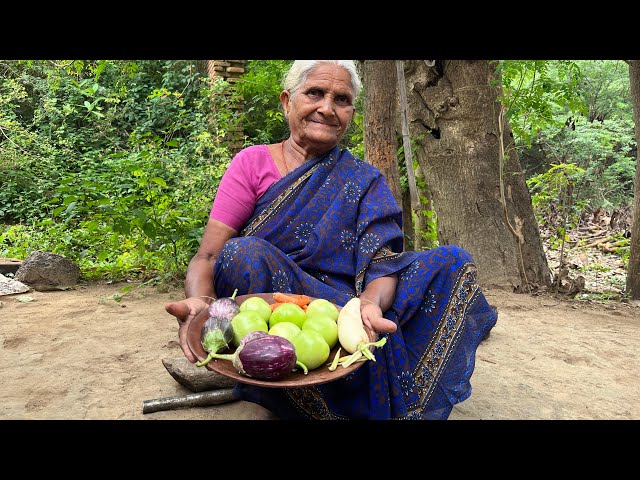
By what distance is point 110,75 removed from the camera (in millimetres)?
11484

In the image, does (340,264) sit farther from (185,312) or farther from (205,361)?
(205,361)

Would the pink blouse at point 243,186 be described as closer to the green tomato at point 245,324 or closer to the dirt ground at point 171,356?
the green tomato at point 245,324

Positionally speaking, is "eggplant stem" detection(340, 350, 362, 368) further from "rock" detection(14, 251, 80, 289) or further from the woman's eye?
"rock" detection(14, 251, 80, 289)

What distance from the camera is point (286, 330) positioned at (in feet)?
5.66

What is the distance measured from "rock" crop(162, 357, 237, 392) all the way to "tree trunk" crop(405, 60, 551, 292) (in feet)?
10.4

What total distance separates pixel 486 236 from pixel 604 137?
23.6 feet

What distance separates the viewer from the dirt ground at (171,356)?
262 cm

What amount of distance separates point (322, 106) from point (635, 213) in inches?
167

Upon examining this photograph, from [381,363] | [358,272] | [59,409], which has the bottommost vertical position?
[59,409]

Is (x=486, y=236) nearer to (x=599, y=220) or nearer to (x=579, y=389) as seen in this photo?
(x=579, y=389)

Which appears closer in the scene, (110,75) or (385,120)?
(385,120)

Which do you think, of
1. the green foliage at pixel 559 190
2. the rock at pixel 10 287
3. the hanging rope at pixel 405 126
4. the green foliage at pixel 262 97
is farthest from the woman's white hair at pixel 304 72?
the green foliage at pixel 262 97

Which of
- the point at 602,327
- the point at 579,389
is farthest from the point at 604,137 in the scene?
Result: the point at 579,389
